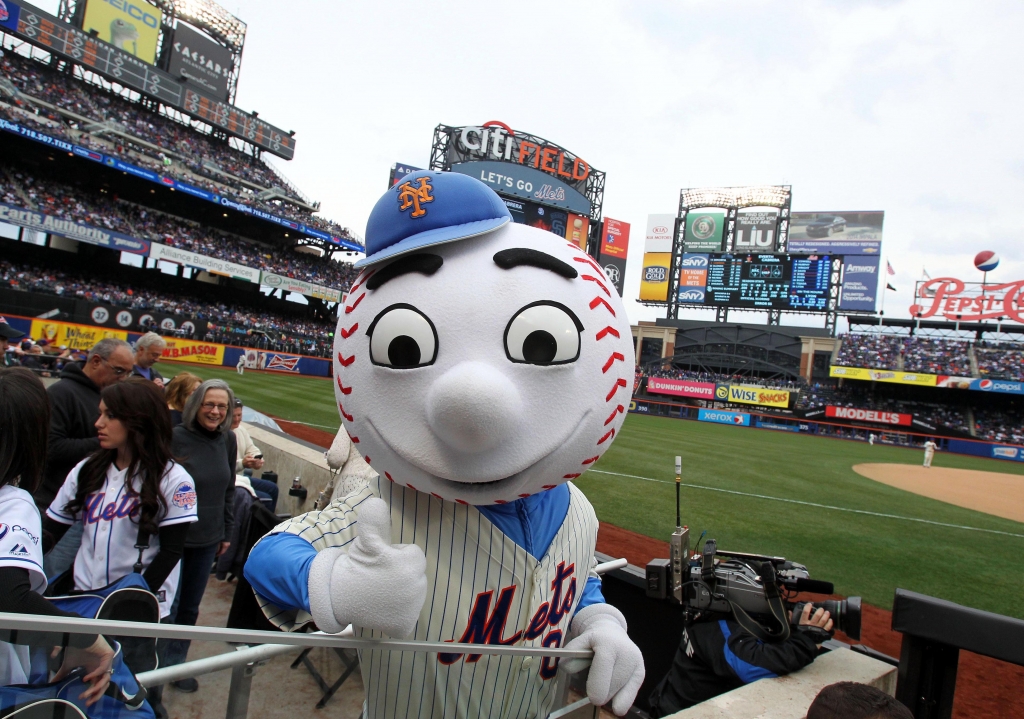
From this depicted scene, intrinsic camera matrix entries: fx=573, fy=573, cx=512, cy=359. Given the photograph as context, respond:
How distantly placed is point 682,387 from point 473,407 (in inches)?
1522

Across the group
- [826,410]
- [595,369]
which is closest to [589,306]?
[595,369]

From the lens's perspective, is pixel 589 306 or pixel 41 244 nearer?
pixel 589 306

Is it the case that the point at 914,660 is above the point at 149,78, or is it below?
below

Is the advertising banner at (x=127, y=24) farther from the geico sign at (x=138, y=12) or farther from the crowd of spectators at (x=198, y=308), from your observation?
the crowd of spectators at (x=198, y=308)

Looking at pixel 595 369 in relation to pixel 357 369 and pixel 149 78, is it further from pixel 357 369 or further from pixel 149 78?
pixel 149 78

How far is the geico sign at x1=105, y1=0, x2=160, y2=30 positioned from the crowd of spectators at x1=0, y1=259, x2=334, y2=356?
1679 cm

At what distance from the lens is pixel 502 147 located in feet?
95.1

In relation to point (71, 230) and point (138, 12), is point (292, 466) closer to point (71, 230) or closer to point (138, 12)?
point (71, 230)

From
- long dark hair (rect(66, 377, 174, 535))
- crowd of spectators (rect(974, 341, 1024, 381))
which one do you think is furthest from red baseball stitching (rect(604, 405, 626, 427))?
crowd of spectators (rect(974, 341, 1024, 381))

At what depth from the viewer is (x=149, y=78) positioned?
33.0 m

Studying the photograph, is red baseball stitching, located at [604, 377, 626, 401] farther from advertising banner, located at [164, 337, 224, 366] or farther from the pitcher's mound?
advertising banner, located at [164, 337, 224, 366]

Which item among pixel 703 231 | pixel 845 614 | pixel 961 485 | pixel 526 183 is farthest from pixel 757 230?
pixel 845 614

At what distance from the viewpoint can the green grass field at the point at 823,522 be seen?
5.96 metres

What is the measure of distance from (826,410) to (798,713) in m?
36.4
